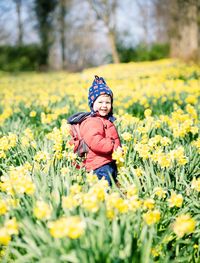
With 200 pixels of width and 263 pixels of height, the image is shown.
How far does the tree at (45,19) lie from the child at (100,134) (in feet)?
103

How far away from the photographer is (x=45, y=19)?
3469cm

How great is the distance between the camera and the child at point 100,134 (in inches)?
109

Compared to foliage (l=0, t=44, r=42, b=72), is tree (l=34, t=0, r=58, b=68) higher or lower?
higher

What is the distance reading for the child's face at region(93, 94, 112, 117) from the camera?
291 centimetres

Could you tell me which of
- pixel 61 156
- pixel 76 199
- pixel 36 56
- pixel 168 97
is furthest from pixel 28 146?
pixel 36 56

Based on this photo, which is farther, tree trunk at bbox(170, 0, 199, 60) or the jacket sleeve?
tree trunk at bbox(170, 0, 199, 60)

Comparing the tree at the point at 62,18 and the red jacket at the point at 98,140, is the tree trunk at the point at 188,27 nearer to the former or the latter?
the red jacket at the point at 98,140

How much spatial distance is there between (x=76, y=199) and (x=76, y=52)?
52095mm

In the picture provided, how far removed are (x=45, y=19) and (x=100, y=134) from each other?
34022 millimetres

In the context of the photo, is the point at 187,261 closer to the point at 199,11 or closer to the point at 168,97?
the point at 168,97

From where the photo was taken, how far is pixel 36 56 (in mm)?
31672

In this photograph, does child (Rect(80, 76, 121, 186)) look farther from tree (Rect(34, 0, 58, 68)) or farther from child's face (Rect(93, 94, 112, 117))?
tree (Rect(34, 0, 58, 68))

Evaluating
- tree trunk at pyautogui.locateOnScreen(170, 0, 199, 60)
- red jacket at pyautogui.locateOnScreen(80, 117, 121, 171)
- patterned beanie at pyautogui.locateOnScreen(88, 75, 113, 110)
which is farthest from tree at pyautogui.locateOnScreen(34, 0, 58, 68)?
red jacket at pyautogui.locateOnScreen(80, 117, 121, 171)

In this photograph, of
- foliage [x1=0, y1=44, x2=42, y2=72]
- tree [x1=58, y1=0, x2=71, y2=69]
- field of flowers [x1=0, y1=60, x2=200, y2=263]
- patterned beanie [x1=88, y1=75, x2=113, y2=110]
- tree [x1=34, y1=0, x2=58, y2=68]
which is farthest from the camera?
tree [x1=58, y1=0, x2=71, y2=69]
